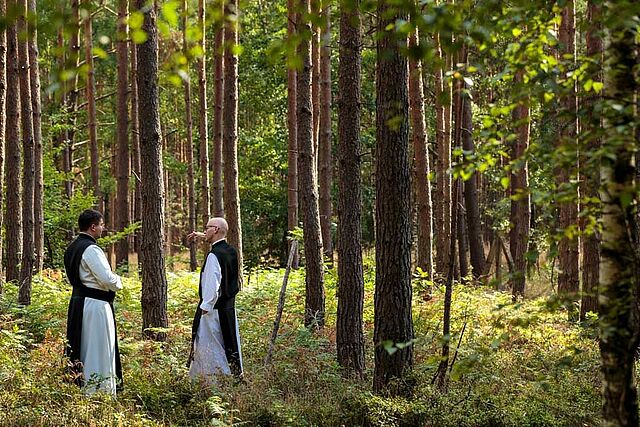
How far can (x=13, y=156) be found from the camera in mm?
14789

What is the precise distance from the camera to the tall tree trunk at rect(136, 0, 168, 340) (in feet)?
34.6

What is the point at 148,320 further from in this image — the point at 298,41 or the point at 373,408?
the point at 298,41

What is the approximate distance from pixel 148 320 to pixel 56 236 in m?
13.4

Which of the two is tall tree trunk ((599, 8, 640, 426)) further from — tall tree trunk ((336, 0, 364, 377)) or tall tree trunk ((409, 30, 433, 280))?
tall tree trunk ((409, 30, 433, 280))

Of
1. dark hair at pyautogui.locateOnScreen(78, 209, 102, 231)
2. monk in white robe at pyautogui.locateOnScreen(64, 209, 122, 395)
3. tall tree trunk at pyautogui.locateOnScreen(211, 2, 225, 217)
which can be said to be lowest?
monk in white robe at pyautogui.locateOnScreen(64, 209, 122, 395)

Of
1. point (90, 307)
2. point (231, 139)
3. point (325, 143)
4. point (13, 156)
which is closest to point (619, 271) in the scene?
point (90, 307)

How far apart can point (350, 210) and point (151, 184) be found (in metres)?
2.74

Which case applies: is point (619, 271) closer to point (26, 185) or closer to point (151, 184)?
point (151, 184)

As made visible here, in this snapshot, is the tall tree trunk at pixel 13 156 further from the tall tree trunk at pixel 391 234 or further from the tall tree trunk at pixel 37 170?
the tall tree trunk at pixel 391 234

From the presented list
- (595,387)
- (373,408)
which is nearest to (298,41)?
(373,408)

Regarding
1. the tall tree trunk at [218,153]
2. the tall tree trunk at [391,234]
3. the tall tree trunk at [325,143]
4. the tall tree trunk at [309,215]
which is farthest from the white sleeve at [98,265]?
the tall tree trunk at [325,143]

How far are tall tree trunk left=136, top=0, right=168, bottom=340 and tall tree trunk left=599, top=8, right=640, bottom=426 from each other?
7273 mm

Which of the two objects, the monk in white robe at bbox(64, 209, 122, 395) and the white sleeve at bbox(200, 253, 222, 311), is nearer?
the monk in white robe at bbox(64, 209, 122, 395)

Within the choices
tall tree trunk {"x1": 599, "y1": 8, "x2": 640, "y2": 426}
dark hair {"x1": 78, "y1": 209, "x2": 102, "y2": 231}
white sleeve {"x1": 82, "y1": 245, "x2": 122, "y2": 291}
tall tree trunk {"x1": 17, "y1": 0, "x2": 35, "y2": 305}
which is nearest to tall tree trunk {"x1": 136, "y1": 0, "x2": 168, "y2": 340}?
dark hair {"x1": 78, "y1": 209, "x2": 102, "y2": 231}
